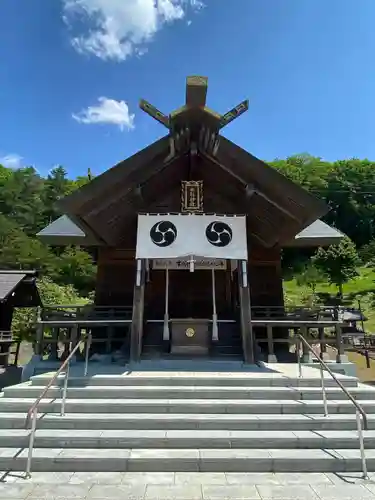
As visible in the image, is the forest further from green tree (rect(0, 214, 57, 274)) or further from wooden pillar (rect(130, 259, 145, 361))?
wooden pillar (rect(130, 259, 145, 361))

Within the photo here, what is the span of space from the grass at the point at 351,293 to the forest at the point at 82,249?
1227 mm

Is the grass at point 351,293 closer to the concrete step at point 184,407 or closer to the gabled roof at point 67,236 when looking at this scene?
the gabled roof at point 67,236

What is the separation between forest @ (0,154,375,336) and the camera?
111ft

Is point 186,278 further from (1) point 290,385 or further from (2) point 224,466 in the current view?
(2) point 224,466

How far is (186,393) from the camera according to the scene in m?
5.60

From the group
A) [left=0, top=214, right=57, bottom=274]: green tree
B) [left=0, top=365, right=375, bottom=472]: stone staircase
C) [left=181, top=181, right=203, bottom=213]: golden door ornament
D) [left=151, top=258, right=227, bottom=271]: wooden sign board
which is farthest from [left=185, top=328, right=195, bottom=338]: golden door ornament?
[left=0, top=214, right=57, bottom=274]: green tree

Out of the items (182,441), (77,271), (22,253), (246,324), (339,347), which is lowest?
(182,441)

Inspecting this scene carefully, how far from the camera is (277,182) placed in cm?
738

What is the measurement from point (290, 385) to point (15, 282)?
455 inches

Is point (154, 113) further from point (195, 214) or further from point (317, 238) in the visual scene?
point (317, 238)

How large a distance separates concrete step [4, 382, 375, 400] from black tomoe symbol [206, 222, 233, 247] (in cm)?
322

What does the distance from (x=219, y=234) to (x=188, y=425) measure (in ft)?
13.6

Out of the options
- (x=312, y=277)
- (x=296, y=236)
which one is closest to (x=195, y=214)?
(x=296, y=236)

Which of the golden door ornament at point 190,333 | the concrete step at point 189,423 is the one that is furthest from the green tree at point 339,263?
the concrete step at point 189,423
